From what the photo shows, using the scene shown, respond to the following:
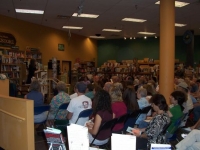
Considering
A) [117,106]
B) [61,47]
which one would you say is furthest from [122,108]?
[61,47]

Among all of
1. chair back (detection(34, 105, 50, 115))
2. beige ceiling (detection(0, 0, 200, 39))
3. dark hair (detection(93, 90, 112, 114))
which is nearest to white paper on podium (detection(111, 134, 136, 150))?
dark hair (detection(93, 90, 112, 114))

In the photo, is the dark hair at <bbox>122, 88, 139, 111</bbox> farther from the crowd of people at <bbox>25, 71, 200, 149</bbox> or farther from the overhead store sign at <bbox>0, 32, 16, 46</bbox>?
the overhead store sign at <bbox>0, 32, 16, 46</bbox>

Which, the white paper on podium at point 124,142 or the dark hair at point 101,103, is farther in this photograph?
the dark hair at point 101,103

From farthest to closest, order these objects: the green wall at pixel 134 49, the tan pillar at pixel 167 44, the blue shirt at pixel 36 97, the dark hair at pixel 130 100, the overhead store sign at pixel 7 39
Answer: the green wall at pixel 134 49 < the overhead store sign at pixel 7 39 < the tan pillar at pixel 167 44 < the blue shirt at pixel 36 97 < the dark hair at pixel 130 100

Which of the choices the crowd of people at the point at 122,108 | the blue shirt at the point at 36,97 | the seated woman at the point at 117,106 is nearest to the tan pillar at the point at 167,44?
the crowd of people at the point at 122,108

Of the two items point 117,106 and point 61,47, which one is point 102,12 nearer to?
point 61,47

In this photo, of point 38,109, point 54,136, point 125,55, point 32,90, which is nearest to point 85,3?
point 32,90

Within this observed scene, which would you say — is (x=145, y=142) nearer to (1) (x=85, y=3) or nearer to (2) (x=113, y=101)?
(2) (x=113, y=101)

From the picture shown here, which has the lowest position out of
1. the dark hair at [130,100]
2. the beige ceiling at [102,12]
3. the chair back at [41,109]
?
the chair back at [41,109]

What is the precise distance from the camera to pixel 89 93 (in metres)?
5.87

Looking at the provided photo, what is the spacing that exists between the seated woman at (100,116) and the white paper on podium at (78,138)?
138 cm

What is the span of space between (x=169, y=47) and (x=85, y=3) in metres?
3.38

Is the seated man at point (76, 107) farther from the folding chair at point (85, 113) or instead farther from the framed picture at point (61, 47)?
the framed picture at point (61, 47)

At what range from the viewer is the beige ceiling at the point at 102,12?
8430 millimetres
